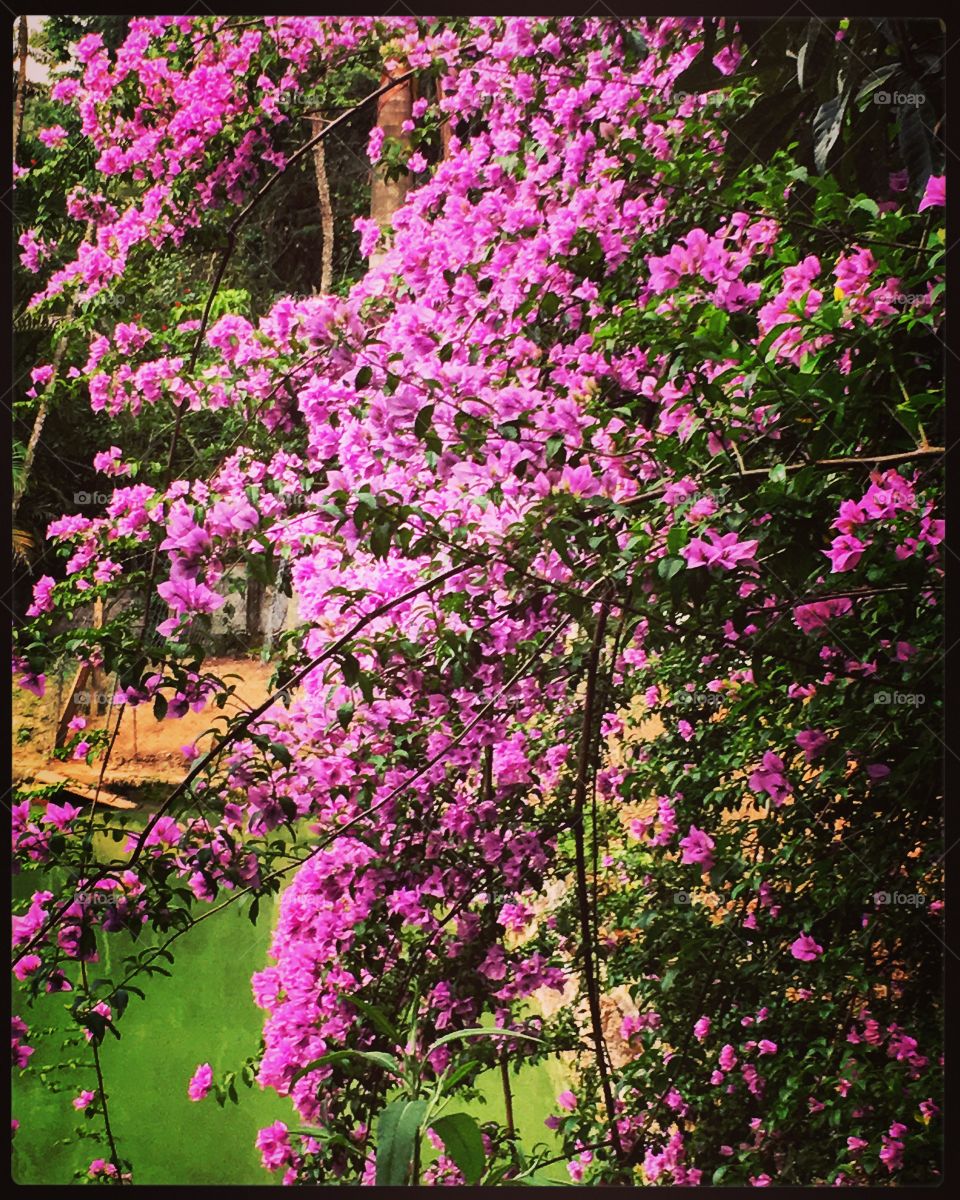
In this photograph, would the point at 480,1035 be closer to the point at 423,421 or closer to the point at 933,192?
the point at 423,421

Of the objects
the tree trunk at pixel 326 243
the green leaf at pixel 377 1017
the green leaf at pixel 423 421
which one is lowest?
the green leaf at pixel 377 1017

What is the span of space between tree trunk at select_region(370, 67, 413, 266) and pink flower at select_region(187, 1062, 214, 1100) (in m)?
1.18

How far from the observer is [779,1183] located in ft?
5.65

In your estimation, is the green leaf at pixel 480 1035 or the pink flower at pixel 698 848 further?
the pink flower at pixel 698 848

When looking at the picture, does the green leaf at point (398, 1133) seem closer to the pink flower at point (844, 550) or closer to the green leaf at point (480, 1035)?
the green leaf at point (480, 1035)

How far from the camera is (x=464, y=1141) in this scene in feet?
5.38

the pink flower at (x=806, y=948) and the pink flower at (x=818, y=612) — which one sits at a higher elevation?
the pink flower at (x=818, y=612)

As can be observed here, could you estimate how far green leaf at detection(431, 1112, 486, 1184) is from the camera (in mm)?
1634

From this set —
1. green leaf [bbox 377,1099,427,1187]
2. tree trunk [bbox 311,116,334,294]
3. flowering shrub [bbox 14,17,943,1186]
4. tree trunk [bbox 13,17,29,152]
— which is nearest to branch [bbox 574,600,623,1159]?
flowering shrub [bbox 14,17,943,1186]

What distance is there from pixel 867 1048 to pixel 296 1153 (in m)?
Result: 0.81

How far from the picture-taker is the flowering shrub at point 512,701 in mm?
1672

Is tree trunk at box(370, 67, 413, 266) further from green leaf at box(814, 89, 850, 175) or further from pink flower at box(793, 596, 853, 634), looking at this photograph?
pink flower at box(793, 596, 853, 634)

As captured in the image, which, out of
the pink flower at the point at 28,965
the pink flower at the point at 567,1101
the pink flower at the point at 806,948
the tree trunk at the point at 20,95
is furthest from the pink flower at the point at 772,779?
the tree trunk at the point at 20,95

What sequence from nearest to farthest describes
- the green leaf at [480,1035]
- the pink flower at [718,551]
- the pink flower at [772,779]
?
1. the pink flower at [718,551]
2. the green leaf at [480,1035]
3. the pink flower at [772,779]
